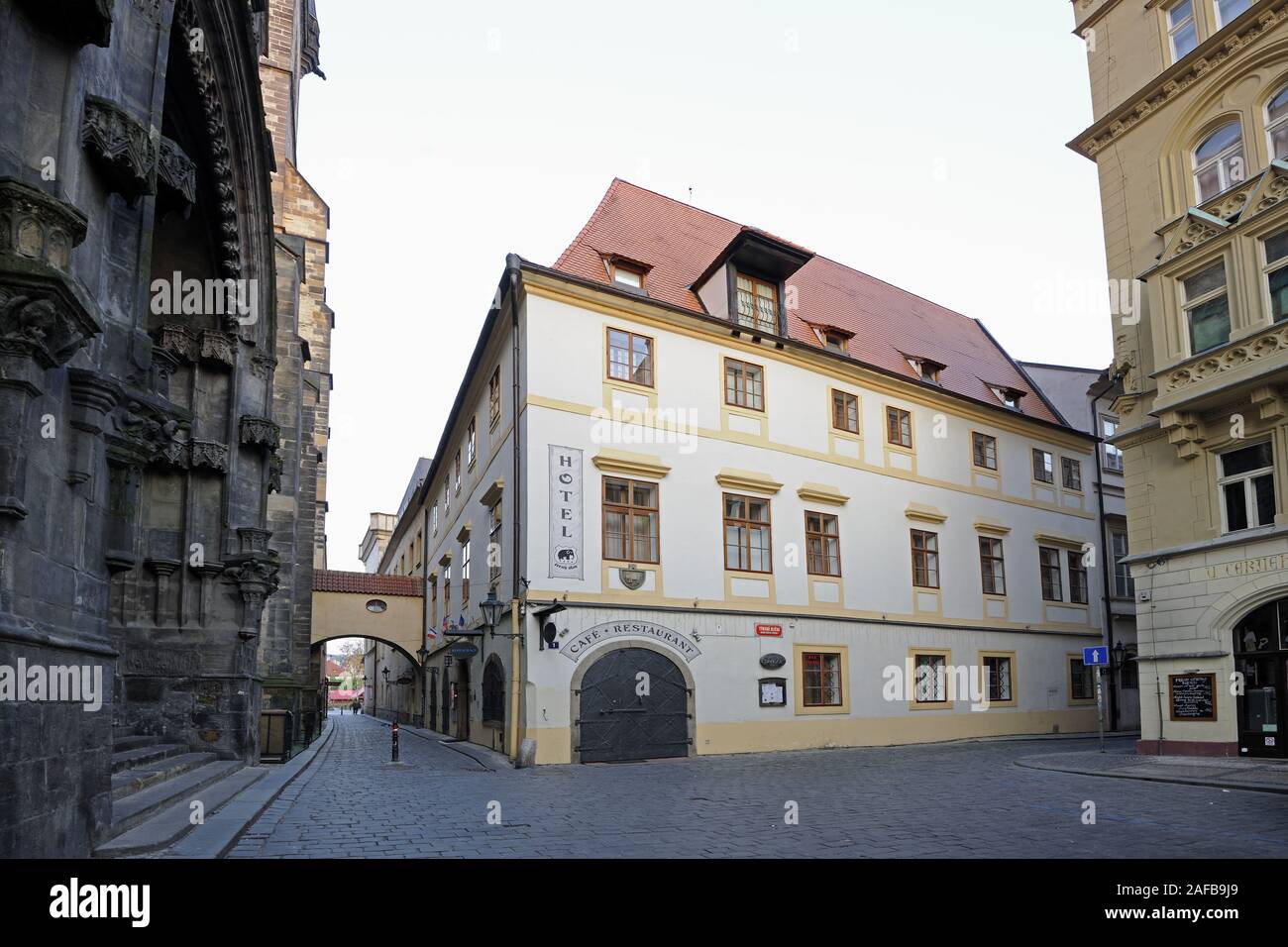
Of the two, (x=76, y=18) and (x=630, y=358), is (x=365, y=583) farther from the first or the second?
(x=76, y=18)

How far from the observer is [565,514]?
20312mm

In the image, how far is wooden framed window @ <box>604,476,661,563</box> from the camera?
21.0m

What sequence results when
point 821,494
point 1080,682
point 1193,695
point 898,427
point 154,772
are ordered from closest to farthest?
1. point 154,772
2. point 1193,695
3. point 821,494
4. point 898,427
5. point 1080,682

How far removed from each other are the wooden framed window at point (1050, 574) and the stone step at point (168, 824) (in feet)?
79.1

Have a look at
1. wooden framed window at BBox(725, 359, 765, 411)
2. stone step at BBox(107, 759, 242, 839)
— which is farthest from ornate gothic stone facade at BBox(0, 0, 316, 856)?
wooden framed window at BBox(725, 359, 765, 411)

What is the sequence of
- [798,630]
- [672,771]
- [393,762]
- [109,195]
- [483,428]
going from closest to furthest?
[109,195] → [672,771] → [393,762] → [798,630] → [483,428]

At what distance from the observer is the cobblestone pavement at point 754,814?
8.64 meters

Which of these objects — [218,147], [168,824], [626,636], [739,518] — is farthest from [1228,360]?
[168,824]

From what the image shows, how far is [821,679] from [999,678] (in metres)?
7.11

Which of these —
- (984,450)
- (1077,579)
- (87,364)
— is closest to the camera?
(87,364)
